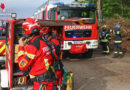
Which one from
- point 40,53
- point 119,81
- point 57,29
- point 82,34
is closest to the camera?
point 40,53

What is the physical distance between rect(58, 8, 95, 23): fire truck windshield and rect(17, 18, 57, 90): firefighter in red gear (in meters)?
8.24

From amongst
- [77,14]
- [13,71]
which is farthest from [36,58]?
[77,14]

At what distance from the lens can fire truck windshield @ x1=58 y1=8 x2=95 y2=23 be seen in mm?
11812

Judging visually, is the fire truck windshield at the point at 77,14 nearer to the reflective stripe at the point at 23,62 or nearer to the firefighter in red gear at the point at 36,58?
the firefighter in red gear at the point at 36,58

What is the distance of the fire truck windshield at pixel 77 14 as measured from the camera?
1181 centimetres

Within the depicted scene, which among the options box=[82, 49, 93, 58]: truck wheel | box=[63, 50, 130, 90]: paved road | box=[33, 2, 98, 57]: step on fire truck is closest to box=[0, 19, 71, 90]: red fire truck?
box=[63, 50, 130, 90]: paved road

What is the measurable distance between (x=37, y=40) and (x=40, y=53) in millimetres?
204

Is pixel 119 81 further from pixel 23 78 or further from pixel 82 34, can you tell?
pixel 82 34

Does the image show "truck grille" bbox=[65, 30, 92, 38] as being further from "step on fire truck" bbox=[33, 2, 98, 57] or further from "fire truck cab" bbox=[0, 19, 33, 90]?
"fire truck cab" bbox=[0, 19, 33, 90]

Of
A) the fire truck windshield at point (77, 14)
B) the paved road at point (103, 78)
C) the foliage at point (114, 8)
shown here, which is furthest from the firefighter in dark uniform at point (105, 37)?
the foliage at point (114, 8)

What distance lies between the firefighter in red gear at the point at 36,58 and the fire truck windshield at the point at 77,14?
8.24m

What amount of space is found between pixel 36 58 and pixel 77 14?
890 cm

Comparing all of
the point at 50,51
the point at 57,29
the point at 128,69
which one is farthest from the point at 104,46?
the point at 50,51

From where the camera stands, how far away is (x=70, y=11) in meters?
12.0
